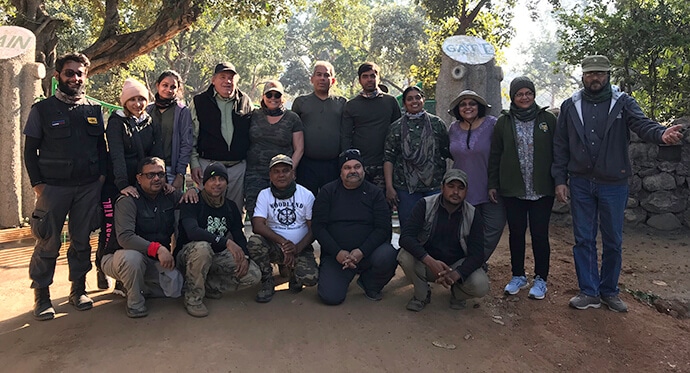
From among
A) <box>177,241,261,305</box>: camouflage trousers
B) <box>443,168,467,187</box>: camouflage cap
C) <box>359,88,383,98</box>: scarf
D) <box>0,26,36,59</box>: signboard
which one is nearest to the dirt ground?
<box>177,241,261,305</box>: camouflage trousers

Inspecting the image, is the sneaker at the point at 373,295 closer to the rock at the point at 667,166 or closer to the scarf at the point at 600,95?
the scarf at the point at 600,95

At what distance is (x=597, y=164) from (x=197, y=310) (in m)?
3.28

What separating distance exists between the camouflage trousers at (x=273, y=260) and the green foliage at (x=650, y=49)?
20.6 ft

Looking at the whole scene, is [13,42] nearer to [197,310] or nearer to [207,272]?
[207,272]

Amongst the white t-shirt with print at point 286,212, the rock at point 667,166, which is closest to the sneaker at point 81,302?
the white t-shirt with print at point 286,212

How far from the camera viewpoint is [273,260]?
Result: 4.16 metres

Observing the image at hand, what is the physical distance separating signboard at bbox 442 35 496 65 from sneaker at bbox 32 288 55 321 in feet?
17.2

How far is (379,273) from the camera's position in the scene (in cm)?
402

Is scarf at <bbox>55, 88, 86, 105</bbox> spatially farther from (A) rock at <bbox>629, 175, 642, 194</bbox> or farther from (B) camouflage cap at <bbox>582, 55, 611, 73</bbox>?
(A) rock at <bbox>629, 175, 642, 194</bbox>

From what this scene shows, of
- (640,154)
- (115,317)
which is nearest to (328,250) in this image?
(115,317)

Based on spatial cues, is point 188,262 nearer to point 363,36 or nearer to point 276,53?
point 363,36

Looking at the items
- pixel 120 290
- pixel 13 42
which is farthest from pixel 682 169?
pixel 13 42

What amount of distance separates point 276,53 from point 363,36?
5939 mm

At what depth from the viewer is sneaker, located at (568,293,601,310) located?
3838 millimetres
